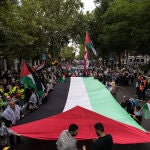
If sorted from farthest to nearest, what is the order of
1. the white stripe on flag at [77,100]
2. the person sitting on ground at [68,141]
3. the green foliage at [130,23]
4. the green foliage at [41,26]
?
the green foliage at [130,23], the green foliage at [41,26], the white stripe on flag at [77,100], the person sitting on ground at [68,141]

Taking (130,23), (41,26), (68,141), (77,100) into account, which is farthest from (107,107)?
(41,26)

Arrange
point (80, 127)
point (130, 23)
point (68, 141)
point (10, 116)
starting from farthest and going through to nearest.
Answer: point (130, 23) → point (10, 116) → point (80, 127) → point (68, 141)

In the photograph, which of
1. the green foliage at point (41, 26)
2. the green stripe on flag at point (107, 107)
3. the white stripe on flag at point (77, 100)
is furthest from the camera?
the green foliage at point (41, 26)

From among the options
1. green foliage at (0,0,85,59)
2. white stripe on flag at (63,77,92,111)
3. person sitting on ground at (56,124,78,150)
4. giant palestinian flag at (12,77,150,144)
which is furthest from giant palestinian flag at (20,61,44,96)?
green foliage at (0,0,85,59)

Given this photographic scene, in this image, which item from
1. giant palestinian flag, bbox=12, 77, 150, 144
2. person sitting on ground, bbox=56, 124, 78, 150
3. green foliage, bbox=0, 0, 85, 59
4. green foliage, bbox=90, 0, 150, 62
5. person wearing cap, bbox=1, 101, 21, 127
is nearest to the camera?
person sitting on ground, bbox=56, 124, 78, 150

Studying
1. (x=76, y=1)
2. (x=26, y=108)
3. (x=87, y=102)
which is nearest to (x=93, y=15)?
(x=76, y=1)

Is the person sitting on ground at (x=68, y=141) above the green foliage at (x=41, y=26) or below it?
below

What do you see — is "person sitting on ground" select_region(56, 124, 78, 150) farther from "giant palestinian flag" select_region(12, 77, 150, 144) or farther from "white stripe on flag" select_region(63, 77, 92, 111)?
"white stripe on flag" select_region(63, 77, 92, 111)

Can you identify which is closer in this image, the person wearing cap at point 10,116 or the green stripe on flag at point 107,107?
the green stripe on flag at point 107,107

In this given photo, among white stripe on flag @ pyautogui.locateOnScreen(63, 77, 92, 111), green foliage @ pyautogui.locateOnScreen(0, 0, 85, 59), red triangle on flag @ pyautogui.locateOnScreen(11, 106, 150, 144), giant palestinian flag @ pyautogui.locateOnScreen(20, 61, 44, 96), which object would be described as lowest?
red triangle on flag @ pyautogui.locateOnScreen(11, 106, 150, 144)

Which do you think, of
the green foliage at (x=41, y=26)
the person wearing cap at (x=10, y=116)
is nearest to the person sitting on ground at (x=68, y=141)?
the person wearing cap at (x=10, y=116)

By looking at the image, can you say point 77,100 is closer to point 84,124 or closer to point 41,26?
point 84,124

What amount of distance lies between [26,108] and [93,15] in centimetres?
4050

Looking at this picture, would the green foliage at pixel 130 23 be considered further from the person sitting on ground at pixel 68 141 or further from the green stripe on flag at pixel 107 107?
the person sitting on ground at pixel 68 141
